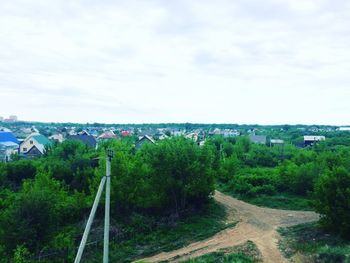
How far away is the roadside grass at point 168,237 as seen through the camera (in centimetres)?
1367

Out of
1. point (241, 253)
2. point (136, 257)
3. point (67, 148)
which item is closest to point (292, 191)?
point (241, 253)

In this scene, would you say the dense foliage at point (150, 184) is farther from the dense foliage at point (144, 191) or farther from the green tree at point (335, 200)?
the green tree at point (335, 200)

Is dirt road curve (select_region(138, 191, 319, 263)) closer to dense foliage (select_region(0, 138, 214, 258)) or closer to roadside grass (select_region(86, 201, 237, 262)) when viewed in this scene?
roadside grass (select_region(86, 201, 237, 262))

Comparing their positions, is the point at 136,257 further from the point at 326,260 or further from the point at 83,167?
the point at 83,167

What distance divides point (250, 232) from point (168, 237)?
3901 mm

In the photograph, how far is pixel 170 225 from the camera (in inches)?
650

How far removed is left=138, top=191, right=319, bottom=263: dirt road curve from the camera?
43.4 feet

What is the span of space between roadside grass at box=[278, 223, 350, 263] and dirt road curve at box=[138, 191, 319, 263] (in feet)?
1.61

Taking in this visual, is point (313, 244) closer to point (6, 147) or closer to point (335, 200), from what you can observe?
point (335, 200)

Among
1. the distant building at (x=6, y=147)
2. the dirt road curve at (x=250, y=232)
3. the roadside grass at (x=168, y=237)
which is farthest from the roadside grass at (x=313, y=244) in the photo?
the distant building at (x=6, y=147)

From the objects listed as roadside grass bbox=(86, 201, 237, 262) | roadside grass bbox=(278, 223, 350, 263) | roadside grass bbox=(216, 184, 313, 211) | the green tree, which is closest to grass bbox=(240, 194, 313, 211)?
roadside grass bbox=(216, 184, 313, 211)

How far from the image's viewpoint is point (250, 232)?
15602mm

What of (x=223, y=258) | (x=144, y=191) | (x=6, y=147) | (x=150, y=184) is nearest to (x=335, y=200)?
(x=223, y=258)

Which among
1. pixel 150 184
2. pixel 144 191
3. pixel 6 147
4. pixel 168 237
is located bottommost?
pixel 168 237
